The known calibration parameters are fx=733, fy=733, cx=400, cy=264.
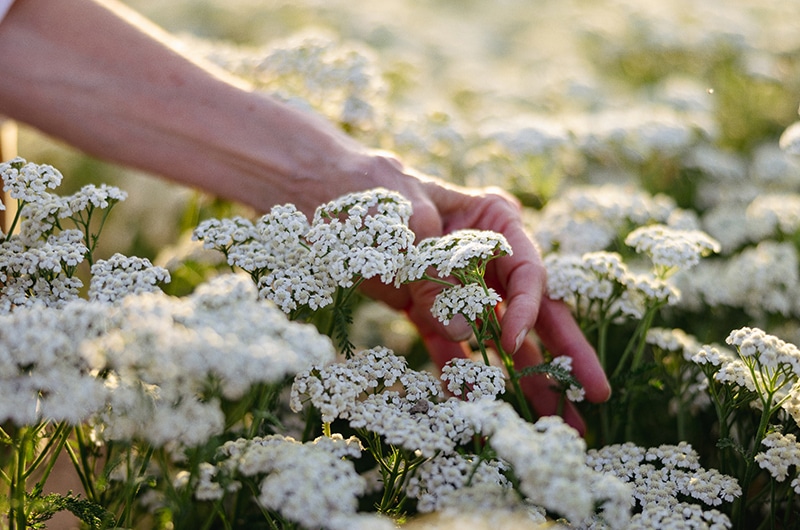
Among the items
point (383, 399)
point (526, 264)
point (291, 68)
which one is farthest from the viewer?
point (291, 68)

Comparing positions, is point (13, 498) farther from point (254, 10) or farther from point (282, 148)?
point (254, 10)

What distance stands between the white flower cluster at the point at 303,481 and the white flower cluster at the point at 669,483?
0.68 meters

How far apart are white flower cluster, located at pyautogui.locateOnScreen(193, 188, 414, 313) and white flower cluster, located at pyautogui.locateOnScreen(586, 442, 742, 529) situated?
0.79 m

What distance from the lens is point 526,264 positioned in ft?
7.36

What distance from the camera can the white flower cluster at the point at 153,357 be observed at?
1.38m

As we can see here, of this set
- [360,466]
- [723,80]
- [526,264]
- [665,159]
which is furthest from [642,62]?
[360,466]

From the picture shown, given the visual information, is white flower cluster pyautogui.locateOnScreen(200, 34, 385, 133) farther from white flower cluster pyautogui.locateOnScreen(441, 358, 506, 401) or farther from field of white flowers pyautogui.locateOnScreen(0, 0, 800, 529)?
white flower cluster pyautogui.locateOnScreen(441, 358, 506, 401)

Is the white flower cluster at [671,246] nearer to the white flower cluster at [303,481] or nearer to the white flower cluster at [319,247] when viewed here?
the white flower cluster at [319,247]

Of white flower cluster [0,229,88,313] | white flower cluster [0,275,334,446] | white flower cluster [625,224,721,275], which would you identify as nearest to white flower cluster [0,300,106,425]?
white flower cluster [0,275,334,446]

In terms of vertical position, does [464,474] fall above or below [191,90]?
below

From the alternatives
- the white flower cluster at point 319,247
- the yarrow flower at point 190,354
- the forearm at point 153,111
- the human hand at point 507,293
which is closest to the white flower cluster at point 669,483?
the human hand at point 507,293

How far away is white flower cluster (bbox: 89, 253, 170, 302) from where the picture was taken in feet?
5.84

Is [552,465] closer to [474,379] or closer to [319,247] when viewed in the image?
[474,379]

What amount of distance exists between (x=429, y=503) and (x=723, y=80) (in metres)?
4.34
